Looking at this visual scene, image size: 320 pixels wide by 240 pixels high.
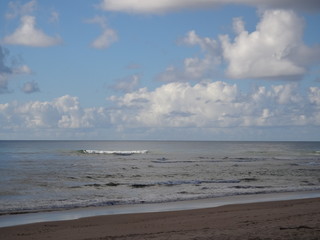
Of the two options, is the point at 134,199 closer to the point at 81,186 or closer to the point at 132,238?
the point at 81,186

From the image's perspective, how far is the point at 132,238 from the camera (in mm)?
11648

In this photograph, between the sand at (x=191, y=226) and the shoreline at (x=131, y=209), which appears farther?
the shoreline at (x=131, y=209)

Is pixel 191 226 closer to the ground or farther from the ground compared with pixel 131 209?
farther from the ground

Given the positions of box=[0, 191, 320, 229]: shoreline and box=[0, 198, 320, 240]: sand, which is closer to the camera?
box=[0, 198, 320, 240]: sand

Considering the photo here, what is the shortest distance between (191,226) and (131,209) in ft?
19.5

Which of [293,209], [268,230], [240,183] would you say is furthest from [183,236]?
[240,183]

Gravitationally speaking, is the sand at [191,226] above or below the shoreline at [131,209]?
above

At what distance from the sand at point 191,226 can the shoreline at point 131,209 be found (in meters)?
1.04

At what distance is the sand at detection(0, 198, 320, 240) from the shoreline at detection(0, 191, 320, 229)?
1.04 m

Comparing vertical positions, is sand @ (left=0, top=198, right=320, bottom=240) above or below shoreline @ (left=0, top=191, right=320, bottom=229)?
above

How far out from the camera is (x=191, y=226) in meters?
13.2

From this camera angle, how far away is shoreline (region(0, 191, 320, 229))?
52.0 ft

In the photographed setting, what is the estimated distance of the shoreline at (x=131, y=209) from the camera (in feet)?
52.0

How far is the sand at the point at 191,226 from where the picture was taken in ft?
37.6
